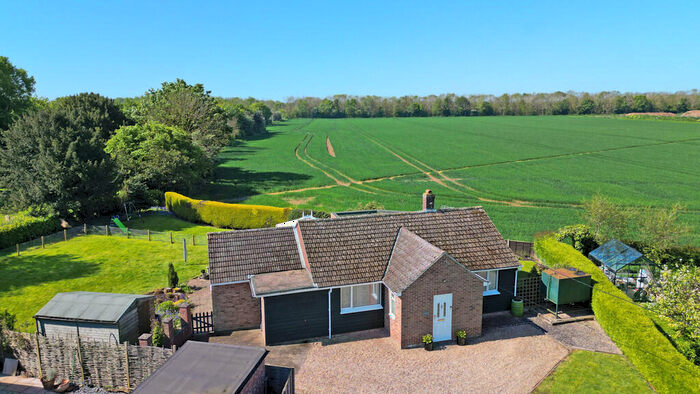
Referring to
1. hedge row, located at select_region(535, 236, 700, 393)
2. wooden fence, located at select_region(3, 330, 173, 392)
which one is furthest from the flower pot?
hedge row, located at select_region(535, 236, 700, 393)

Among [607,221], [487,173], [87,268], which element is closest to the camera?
[87,268]

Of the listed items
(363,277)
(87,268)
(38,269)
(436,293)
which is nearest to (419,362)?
(436,293)

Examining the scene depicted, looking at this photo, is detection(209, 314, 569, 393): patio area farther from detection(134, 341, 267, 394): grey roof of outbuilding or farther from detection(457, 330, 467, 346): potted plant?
detection(134, 341, 267, 394): grey roof of outbuilding

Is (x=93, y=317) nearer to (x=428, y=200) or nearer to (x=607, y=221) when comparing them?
(x=428, y=200)

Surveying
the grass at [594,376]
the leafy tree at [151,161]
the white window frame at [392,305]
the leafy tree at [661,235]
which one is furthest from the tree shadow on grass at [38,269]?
the leafy tree at [661,235]

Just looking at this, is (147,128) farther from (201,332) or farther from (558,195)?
(558,195)

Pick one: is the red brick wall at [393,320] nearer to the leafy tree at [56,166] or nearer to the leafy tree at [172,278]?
the leafy tree at [172,278]
